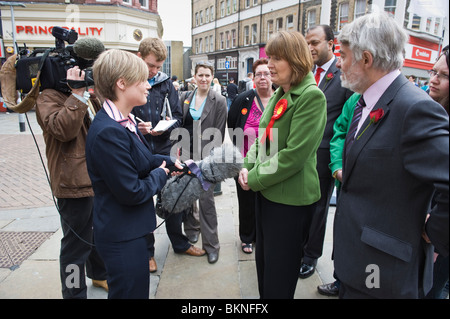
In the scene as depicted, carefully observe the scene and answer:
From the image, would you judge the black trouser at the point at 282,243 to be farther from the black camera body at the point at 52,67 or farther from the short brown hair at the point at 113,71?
the black camera body at the point at 52,67

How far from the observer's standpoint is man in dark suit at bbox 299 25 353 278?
2.78 metres

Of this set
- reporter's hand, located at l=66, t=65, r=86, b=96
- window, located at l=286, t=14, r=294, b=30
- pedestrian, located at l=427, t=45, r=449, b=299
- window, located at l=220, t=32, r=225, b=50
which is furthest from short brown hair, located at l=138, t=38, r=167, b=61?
window, located at l=220, t=32, r=225, b=50

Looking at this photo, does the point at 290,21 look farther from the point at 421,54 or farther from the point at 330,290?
the point at 330,290

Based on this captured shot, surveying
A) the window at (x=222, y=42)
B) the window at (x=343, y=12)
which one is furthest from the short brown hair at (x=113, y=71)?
the window at (x=222, y=42)

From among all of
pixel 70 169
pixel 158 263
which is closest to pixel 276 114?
pixel 70 169

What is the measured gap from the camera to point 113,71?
5.63ft

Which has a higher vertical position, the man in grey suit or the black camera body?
the black camera body

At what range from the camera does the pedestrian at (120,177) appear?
1659 millimetres

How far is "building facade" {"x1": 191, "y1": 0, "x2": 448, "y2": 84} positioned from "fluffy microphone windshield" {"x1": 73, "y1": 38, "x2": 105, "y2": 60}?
1762 centimetres

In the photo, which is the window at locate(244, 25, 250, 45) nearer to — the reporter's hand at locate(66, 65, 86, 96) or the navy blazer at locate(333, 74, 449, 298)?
the reporter's hand at locate(66, 65, 86, 96)

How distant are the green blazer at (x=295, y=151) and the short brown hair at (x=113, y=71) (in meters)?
0.98

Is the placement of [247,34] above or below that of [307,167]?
above

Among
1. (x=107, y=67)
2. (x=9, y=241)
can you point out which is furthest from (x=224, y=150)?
(x=9, y=241)

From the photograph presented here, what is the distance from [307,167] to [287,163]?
0.70 ft
